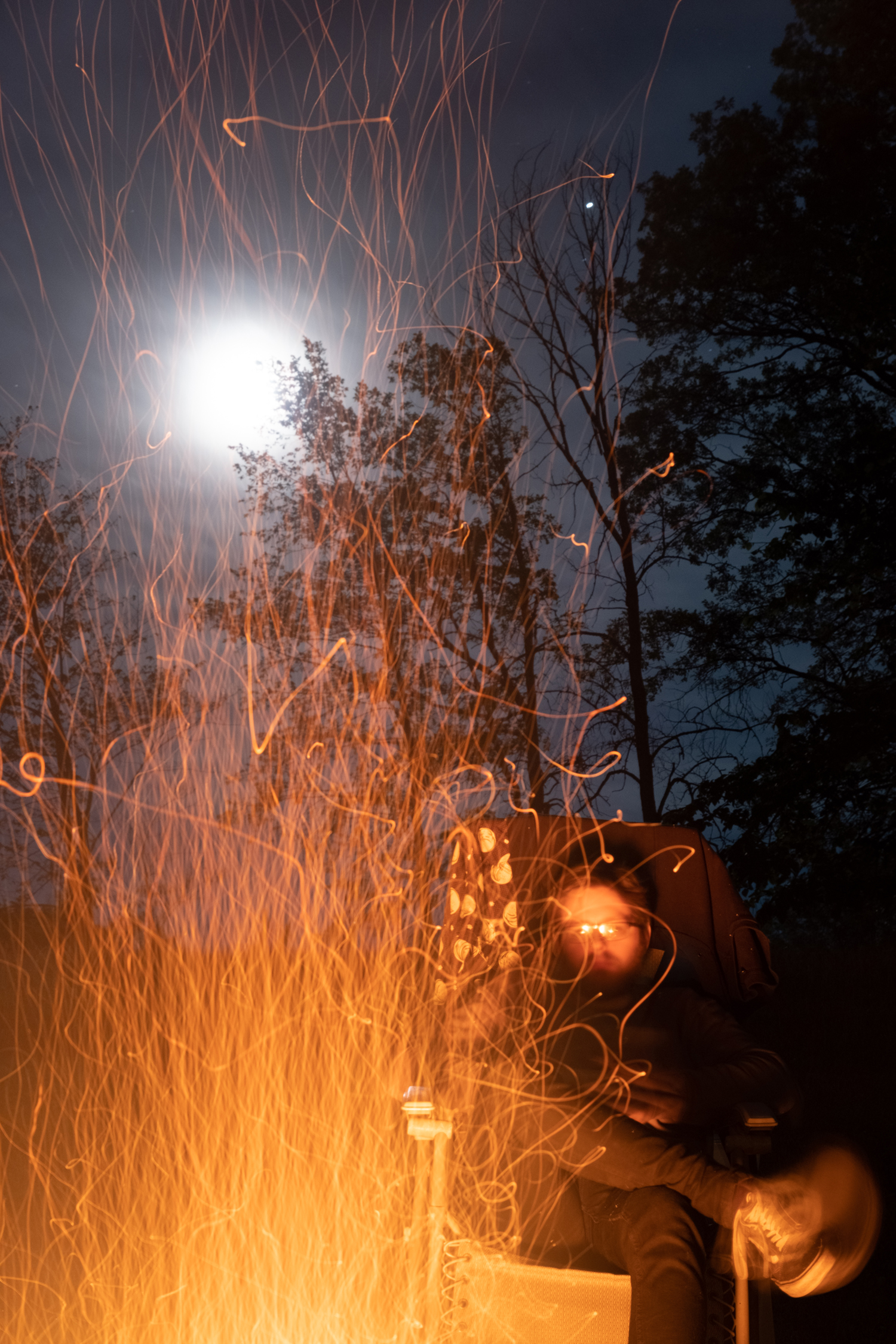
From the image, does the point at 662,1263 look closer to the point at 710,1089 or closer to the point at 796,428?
the point at 710,1089

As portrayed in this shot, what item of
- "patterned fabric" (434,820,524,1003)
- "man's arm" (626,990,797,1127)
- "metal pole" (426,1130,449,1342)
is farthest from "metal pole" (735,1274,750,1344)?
"patterned fabric" (434,820,524,1003)

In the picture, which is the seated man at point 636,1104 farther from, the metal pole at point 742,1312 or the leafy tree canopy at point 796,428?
the leafy tree canopy at point 796,428

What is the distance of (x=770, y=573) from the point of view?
7906 mm

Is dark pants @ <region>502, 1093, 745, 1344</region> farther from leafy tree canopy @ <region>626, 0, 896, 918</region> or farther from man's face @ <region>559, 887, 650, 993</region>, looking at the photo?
leafy tree canopy @ <region>626, 0, 896, 918</region>

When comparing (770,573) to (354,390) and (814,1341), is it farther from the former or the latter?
(814,1341)

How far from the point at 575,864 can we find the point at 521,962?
0.33 metres

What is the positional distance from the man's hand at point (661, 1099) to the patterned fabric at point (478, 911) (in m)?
0.52

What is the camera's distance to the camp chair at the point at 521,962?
212 centimetres

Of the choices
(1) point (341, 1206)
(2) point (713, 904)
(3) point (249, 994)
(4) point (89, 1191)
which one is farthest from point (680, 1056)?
(4) point (89, 1191)

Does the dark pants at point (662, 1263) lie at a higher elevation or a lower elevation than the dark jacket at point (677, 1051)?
lower

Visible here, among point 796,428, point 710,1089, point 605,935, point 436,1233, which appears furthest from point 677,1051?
point 796,428

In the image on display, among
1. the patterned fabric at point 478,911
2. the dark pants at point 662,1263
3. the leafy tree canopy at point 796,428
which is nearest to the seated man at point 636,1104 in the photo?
the dark pants at point 662,1263

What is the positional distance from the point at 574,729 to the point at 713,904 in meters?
5.24

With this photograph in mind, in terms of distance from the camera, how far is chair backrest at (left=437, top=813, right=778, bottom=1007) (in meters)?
2.79
